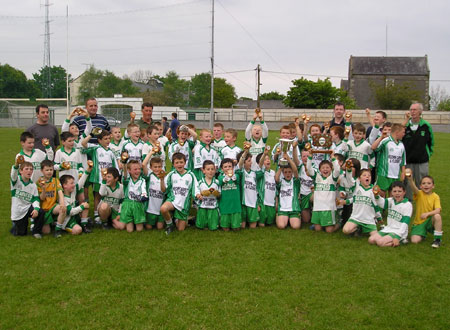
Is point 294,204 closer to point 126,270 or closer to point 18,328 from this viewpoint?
point 126,270

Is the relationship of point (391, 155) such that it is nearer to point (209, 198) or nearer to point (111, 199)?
point (209, 198)

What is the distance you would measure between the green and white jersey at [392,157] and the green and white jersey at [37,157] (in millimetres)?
6048

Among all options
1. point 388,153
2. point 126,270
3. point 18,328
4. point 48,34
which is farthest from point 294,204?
point 48,34

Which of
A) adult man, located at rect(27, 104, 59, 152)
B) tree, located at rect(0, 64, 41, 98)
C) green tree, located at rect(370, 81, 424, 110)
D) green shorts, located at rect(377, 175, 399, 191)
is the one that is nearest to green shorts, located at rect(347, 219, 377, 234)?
green shorts, located at rect(377, 175, 399, 191)

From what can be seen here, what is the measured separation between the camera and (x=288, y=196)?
726cm

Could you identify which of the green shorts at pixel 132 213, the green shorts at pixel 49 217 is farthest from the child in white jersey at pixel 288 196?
the green shorts at pixel 49 217

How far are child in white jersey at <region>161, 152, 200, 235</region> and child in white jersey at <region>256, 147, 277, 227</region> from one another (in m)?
1.24

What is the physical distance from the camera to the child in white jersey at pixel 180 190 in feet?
22.5

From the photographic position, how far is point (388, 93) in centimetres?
5306

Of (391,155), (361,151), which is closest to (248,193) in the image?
(361,151)

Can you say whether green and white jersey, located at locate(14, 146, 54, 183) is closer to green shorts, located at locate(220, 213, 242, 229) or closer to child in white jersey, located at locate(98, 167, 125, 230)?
child in white jersey, located at locate(98, 167, 125, 230)

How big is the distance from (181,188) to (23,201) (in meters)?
2.57

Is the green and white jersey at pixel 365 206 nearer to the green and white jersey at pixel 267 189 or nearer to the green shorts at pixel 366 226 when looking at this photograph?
the green shorts at pixel 366 226

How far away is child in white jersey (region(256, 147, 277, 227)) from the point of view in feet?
23.8
